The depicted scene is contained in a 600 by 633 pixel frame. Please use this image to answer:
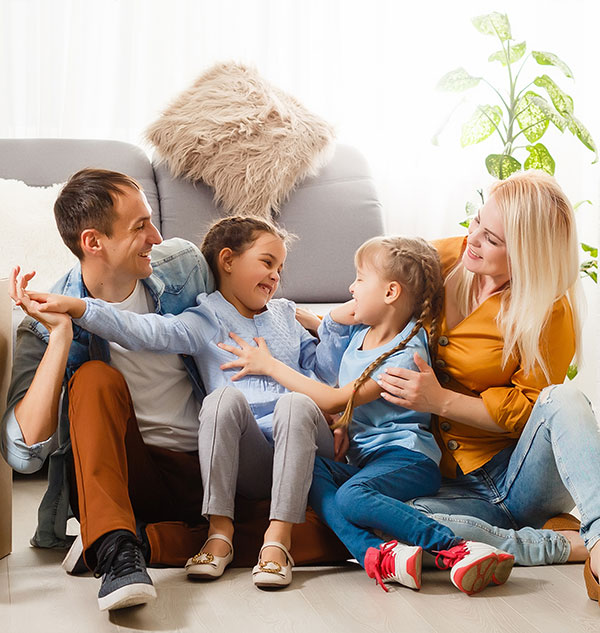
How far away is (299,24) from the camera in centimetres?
354

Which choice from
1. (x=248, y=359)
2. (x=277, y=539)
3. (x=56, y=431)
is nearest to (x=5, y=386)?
(x=56, y=431)

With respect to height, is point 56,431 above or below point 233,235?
below

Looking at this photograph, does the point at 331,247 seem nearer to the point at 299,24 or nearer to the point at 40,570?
the point at 299,24

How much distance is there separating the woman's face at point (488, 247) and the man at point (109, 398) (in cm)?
57

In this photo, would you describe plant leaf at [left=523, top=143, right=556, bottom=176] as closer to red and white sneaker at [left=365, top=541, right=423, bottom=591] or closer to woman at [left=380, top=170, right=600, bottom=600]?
woman at [left=380, top=170, right=600, bottom=600]

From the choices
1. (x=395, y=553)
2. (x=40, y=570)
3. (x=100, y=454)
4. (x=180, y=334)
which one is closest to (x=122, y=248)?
(x=180, y=334)

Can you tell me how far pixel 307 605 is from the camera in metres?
1.45

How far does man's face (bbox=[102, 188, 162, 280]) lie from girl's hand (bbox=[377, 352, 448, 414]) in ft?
1.76

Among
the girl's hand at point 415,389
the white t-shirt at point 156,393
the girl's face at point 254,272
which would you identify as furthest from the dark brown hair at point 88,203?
the girl's hand at point 415,389

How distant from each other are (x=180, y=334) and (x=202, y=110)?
1343mm

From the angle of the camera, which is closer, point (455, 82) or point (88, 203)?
point (88, 203)

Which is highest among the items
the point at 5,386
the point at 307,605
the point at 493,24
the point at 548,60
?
the point at 493,24

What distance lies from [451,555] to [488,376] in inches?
15.9

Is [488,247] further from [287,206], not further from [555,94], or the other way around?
[555,94]
